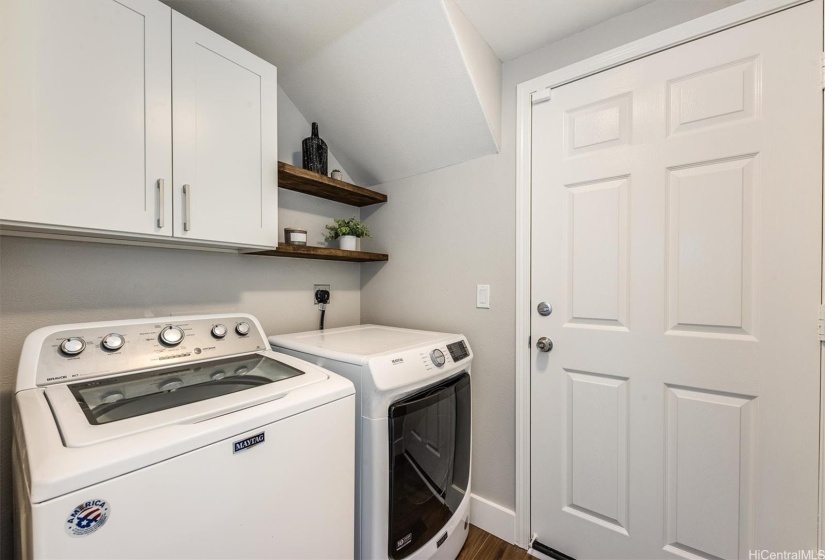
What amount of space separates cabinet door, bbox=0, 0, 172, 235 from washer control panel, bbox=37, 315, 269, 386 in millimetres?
339

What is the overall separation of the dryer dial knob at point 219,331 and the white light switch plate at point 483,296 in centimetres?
117

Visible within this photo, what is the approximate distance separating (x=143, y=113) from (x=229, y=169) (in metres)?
0.29

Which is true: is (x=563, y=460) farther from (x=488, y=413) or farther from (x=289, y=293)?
(x=289, y=293)

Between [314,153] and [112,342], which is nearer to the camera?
[112,342]

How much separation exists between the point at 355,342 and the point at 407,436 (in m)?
0.45

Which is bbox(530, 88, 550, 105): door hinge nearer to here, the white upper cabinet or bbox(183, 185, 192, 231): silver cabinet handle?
the white upper cabinet

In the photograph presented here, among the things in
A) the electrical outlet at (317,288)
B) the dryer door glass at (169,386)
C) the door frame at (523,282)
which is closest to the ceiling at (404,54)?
the door frame at (523,282)

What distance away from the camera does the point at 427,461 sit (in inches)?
51.1

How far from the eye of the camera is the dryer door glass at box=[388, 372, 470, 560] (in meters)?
1.17

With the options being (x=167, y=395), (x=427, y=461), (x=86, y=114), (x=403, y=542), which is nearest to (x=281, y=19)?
(x=86, y=114)

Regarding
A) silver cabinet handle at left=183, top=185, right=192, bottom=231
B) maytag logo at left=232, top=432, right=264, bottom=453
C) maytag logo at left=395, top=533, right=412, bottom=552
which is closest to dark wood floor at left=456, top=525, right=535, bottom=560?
maytag logo at left=395, top=533, right=412, bottom=552

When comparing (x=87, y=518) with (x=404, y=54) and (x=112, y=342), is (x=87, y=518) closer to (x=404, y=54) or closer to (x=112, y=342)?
(x=112, y=342)

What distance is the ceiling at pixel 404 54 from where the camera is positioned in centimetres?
133

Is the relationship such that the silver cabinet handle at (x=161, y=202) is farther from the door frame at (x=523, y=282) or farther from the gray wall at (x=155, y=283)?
the door frame at (x=523, y=282)
